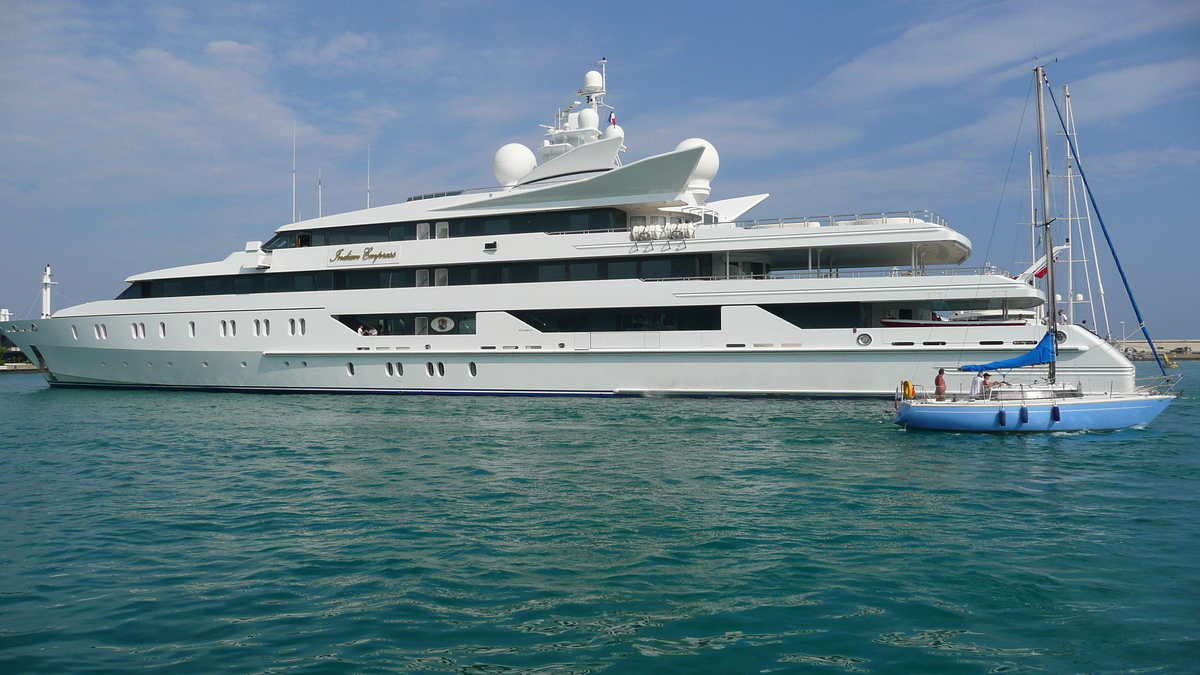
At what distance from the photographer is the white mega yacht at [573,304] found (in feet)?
61.5

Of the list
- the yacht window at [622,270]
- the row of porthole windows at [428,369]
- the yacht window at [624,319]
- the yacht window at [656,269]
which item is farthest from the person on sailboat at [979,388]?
the row of porthole windows at [428,369]

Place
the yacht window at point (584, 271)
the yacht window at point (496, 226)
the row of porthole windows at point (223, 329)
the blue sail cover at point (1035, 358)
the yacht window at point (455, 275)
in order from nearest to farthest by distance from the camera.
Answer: the blue sail cover at point (1035, 358) < the yacht window at point (455, 275) < the yacht window at point (584, 271) < the yacht window at point (496, 226) < the row of porthole windows at point (223, 329)

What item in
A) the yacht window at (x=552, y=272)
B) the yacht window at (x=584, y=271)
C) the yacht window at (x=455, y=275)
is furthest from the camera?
the yacht window at (x=552, y=272)

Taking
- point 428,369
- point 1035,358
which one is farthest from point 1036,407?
point 428,369

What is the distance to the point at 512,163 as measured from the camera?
24766mm

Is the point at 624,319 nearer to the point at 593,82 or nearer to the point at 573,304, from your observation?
the point at 573,304

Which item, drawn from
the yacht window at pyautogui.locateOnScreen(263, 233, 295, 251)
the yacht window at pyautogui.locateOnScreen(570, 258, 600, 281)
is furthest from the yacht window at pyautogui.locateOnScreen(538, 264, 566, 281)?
the yacht window at pyautogui.locateOnScreen(263, 233, 295, 251)

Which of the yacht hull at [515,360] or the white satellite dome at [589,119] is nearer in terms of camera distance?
the yacht hull at [515,360]

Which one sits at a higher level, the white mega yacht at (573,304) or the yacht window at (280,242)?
the yacht window at (280,242)

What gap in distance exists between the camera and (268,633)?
553cm

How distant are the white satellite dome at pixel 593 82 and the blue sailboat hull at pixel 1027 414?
15451 millimetres

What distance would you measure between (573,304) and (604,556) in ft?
46.1

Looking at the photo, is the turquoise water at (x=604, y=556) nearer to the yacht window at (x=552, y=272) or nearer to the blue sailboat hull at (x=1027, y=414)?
the blue sailboat hull at (x=1027, y=414)

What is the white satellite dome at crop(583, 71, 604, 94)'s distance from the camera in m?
25.8
